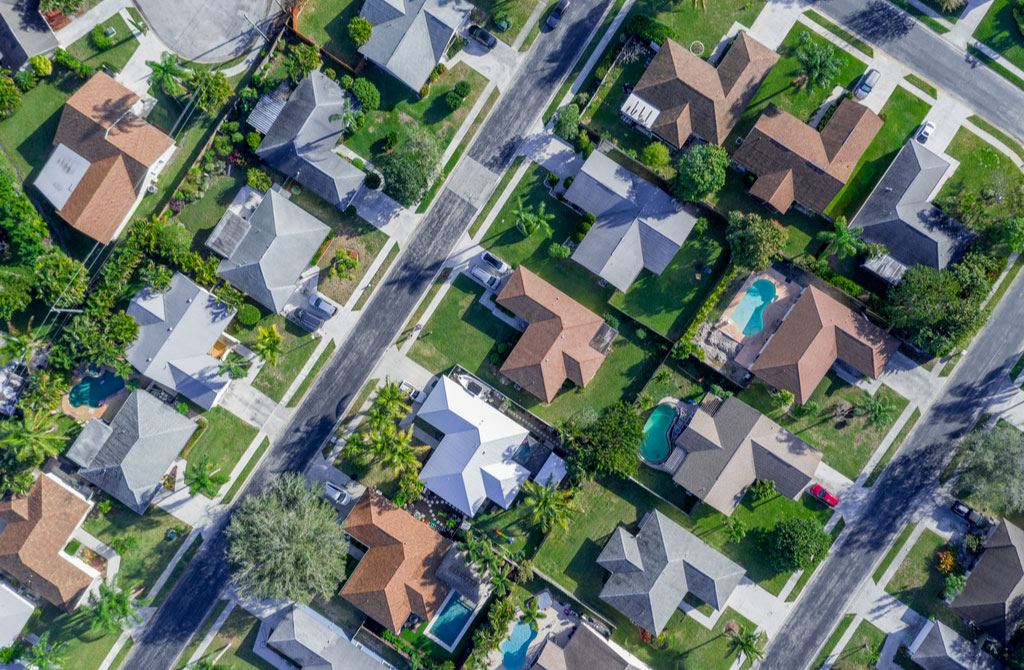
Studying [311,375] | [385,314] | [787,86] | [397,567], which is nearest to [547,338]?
[385,314]

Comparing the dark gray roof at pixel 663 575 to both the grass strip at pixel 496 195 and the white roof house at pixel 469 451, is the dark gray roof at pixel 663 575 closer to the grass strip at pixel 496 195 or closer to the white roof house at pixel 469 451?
the white roof house at pixel 469 451

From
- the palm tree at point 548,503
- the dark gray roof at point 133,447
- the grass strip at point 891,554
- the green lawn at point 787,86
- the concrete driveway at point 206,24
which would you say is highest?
the green lawn at point 787,86

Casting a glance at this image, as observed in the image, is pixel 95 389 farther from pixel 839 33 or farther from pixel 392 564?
pixel 839 33

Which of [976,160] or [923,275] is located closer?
[923,275]

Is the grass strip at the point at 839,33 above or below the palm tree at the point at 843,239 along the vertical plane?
above

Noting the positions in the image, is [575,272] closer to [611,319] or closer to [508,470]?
[611,319]

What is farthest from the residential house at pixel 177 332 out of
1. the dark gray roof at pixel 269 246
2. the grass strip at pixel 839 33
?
the grass strip at pixel 839 33

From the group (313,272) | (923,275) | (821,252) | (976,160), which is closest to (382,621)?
(313,272)
